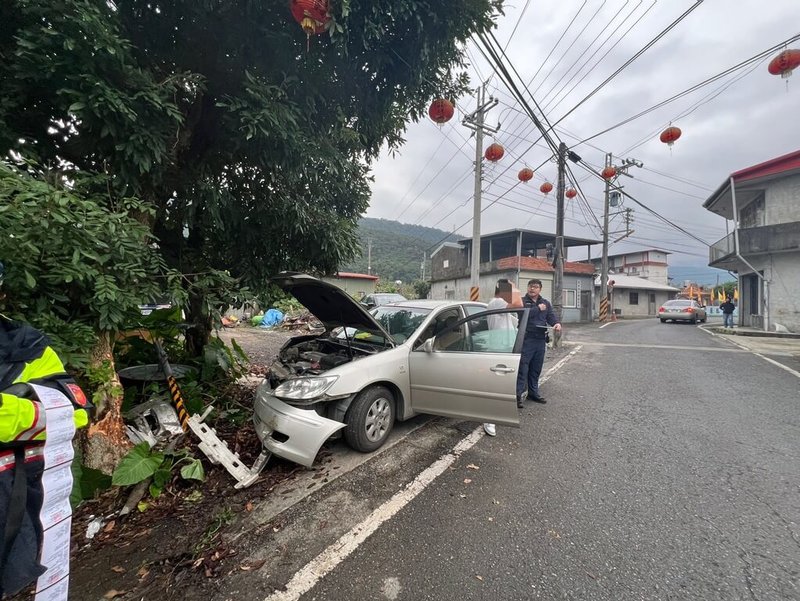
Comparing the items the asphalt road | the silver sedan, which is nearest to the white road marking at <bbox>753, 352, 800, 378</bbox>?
the asphalt road

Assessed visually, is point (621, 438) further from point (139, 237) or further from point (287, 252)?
point (139, 237)

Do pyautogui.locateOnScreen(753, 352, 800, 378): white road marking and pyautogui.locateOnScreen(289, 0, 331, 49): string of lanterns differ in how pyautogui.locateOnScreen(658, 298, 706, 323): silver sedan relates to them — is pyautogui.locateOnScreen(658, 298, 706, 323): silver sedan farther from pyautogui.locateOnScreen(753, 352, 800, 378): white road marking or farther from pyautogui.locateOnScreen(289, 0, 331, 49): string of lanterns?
pyautogui.locateOnScreen(289, 0, 331, 49): string of lanterns

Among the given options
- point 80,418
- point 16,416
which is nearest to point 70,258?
point 80,418

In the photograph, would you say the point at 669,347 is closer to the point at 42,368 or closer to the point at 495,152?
the point at 495,152

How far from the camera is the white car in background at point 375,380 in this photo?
2.84m

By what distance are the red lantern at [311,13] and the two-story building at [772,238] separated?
59.7ft

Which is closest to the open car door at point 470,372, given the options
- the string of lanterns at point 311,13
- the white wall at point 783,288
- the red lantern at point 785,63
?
the string of lanterns at point 311,13

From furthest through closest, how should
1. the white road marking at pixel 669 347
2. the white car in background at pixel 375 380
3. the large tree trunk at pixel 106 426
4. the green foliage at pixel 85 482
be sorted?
the white road marking at pixel 669 347
the white car in background at pixel 375 380
the large tree trunk at pixel 106 426
the green foliage at pixel 85 482

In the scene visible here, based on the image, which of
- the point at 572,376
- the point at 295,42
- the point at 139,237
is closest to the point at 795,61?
the point at 572,376

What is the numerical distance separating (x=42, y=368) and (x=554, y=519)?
307 centimetres

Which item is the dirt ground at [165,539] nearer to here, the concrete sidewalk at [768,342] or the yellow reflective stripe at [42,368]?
the yellow reflective stripe at [42,368]

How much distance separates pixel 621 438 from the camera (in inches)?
138

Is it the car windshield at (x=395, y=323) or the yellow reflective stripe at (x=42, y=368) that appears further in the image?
the car windshield at (x=395, y=323)

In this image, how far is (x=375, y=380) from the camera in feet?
10.4
